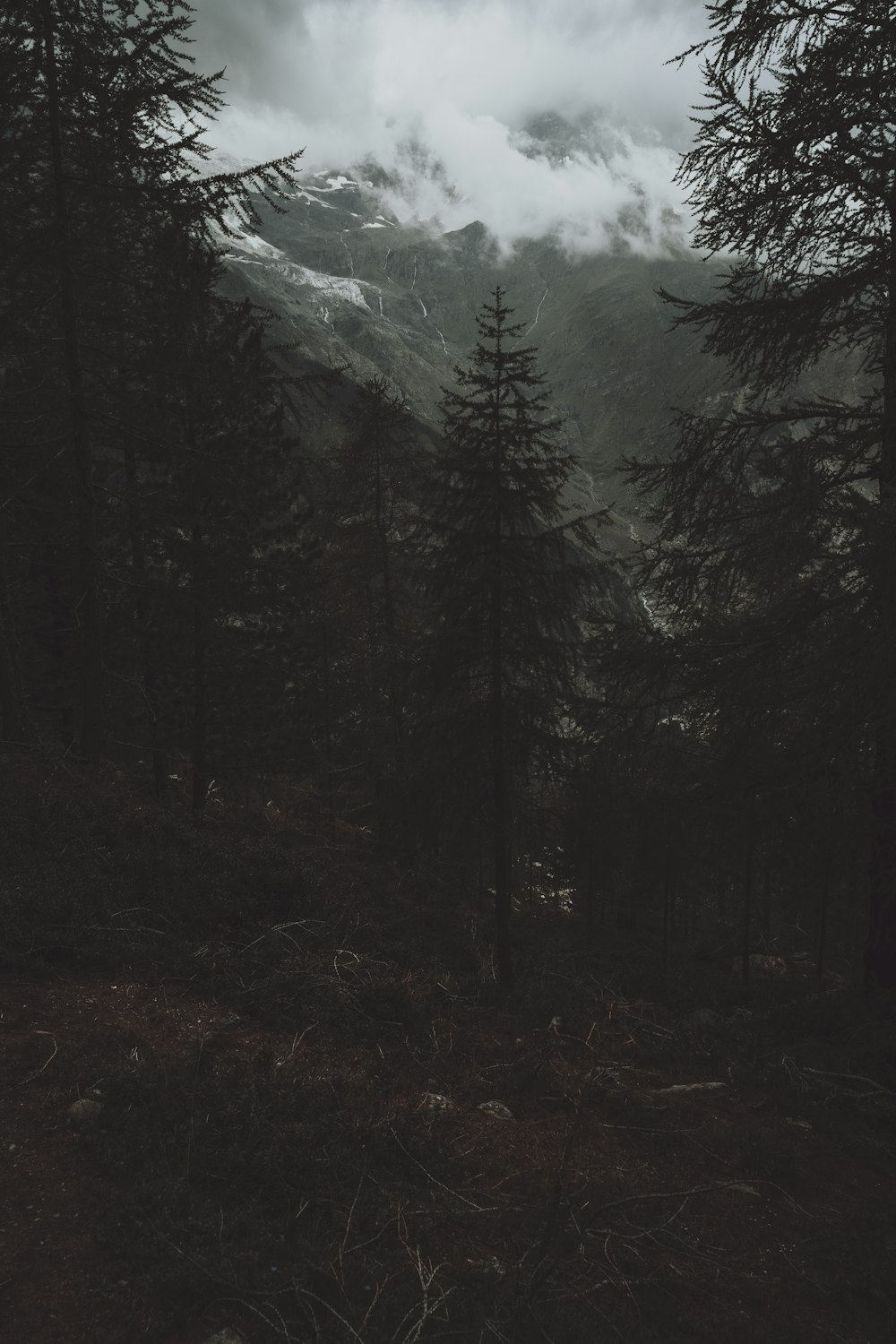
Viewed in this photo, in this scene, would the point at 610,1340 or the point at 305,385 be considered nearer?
the point at 610,1340

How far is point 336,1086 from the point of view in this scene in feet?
14.4

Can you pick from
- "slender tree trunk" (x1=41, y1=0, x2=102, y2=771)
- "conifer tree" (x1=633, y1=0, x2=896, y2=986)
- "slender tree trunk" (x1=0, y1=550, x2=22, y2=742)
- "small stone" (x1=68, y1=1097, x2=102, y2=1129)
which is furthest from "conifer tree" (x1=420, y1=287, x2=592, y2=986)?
"small stone" (x1=68, y1=1097, x2=102, y2=1129)

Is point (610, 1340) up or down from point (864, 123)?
down

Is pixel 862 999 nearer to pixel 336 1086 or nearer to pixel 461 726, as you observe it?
pixel 336 1086

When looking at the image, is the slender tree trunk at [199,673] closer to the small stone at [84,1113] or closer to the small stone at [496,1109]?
the small stone at [496,1109]

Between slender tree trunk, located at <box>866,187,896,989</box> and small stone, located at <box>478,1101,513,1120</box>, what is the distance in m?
3.60

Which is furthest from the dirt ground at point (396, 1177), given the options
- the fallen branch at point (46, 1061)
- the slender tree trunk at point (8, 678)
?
the slender tree trunk at point (8, 678)

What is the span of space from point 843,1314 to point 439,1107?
2.54 metres

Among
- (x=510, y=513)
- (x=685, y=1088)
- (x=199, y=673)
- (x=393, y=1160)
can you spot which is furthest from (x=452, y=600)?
(x=393, y=1160)

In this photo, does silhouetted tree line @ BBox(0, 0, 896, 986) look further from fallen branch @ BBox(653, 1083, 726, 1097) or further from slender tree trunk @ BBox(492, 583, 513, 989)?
fallen branch @ BBox(653, 1083, 726, 1097)

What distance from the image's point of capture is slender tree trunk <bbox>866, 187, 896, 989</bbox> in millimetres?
4777

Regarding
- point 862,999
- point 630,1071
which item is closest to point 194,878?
point 630,1071

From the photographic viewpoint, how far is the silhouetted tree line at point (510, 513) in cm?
609

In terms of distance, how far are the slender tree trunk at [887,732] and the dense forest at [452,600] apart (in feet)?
0.11
